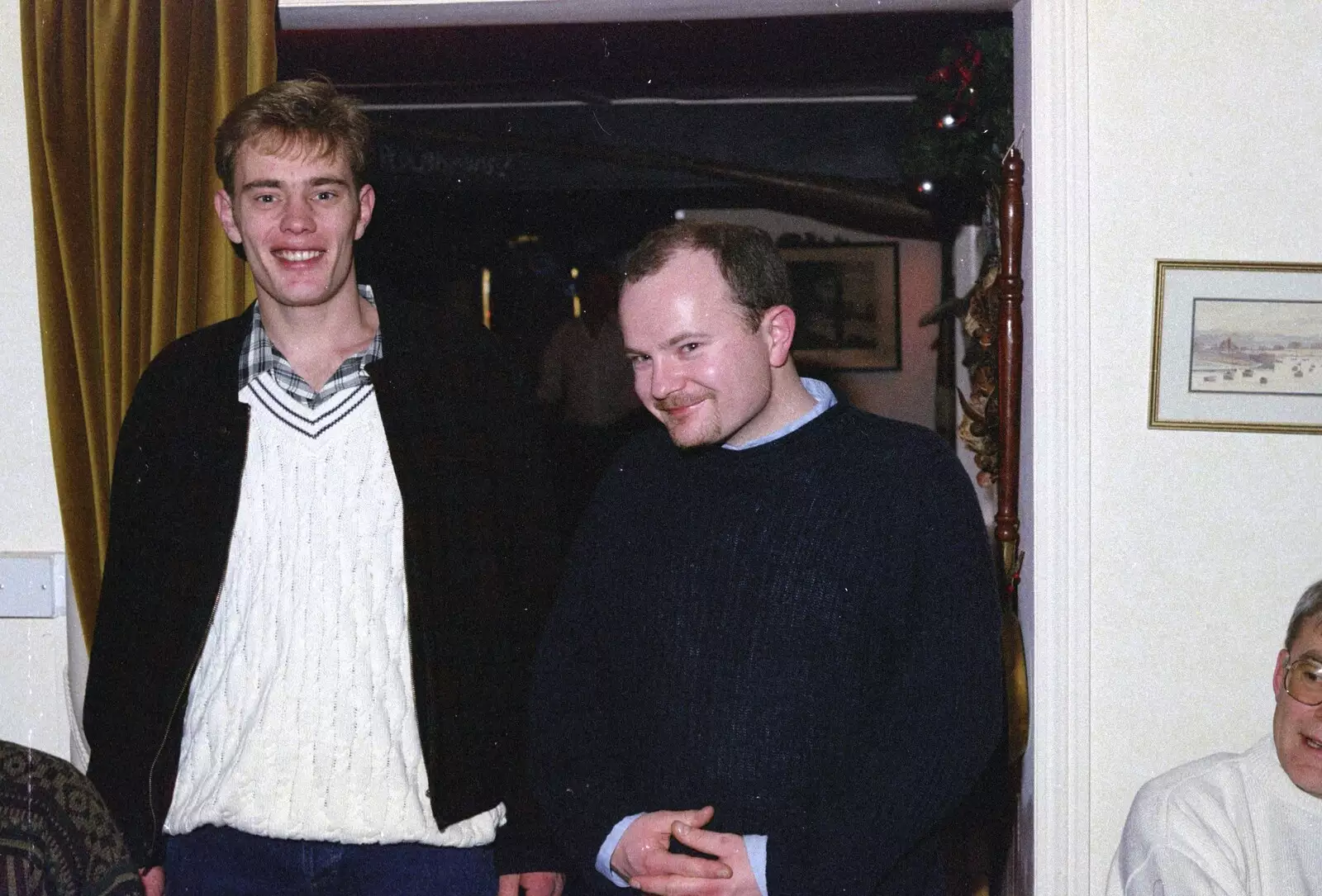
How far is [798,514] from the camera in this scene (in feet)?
5.41

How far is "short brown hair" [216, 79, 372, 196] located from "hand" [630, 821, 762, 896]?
3.79ft

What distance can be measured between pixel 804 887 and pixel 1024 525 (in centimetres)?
121

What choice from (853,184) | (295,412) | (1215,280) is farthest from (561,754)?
(853,184)

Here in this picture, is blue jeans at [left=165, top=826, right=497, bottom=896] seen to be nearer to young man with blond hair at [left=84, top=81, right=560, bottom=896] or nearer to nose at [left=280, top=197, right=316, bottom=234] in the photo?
young man with blond hair at [left=84, top=81, right=560, bottom=896]

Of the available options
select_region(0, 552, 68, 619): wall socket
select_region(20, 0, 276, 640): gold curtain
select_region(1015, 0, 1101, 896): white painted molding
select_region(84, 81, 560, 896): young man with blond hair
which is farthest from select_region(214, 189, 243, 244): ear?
select_region(1015, 0, 1101, 896): white painted molding

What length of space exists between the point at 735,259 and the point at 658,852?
0.82 meters

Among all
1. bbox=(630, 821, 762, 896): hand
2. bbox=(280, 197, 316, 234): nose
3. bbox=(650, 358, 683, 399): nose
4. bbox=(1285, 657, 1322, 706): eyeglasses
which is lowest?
bbox=(630, 821, 762, 896): hand

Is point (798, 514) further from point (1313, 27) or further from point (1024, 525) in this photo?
point (1313, 27)

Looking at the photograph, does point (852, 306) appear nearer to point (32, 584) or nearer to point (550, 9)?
point (550, 9)

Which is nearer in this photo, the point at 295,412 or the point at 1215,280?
the point at 295,412

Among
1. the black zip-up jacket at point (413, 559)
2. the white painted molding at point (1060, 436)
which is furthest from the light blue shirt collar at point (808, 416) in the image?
the white painted molding at point (1060, 436)

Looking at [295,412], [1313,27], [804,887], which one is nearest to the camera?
A: [804,887]

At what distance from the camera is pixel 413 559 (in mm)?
1770

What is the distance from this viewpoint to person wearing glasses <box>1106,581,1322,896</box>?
1894 mm
